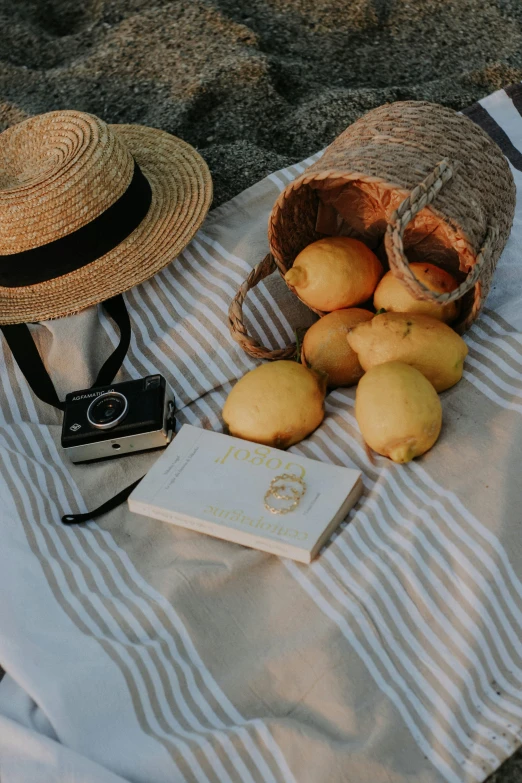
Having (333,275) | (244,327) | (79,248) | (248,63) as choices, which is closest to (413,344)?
(333,275)

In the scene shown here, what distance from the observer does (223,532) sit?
1086 mm

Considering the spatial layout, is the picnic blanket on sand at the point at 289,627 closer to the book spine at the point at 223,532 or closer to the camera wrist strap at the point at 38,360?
the book spine at the point at 223,532

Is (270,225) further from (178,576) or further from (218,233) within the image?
(178,576)

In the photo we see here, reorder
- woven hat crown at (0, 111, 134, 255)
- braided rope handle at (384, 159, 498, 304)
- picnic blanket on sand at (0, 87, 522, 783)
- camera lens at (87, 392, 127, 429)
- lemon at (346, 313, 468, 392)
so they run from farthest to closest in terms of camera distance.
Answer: woven hat crown at (0, 111, 134, 255) → camera lens at (87, 392, 127, 429) → lemon at (346, 313, 468, 392) → braided rope handle at (384, 159, 498, 304) → picnic blanket on sand at (0, 87, 522, 783)

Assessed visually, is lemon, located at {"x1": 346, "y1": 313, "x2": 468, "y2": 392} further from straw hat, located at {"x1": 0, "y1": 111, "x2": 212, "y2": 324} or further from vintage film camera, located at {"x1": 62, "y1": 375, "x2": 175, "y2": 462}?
straw hat, located at {"x1": 0, "y1": 111, "x2": 212, "y2": 324}

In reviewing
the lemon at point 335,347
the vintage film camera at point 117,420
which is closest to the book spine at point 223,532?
the vintage film camera at point 117,420

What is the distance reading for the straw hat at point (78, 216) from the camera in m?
1.40

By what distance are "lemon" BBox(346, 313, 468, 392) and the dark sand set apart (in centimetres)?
79

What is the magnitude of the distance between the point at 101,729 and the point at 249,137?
159cm

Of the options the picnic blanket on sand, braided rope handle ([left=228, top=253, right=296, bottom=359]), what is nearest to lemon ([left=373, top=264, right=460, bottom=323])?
the picnic blanket on sand

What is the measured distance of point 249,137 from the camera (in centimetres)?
205

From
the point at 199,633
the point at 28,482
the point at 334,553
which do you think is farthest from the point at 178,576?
the point at 28,482

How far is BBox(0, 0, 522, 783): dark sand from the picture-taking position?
2068 millimetres

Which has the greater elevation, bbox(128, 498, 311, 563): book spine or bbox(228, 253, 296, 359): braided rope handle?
bbox(228, 253, 296, 359): braided rope handle
